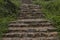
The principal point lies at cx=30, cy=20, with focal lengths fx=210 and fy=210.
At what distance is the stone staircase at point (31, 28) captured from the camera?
645cm

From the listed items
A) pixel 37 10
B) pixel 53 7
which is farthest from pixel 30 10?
pixel 53 7

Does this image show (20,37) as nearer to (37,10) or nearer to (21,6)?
(37,10)

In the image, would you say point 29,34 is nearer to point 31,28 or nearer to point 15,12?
point 31,28

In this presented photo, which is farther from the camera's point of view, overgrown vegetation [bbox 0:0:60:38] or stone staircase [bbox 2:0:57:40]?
overgrown vegetation [bbox 0:0:60:38]

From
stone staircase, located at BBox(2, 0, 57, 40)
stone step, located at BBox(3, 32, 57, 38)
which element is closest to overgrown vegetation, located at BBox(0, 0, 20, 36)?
stone staircase, located at BBox(2, 0, 57, 40)

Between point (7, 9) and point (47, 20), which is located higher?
point (7, 9)

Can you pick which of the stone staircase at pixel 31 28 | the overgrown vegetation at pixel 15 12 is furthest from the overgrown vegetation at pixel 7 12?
the stone staircase at pixel 31 28

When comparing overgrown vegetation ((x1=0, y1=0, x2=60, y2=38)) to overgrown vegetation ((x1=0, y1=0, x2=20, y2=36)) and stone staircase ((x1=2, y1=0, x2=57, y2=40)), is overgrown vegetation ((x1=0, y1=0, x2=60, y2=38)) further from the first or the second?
stone staircase ((x1=2, y1=0, x2=57, y2=40))

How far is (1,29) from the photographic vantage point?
6.66 metres

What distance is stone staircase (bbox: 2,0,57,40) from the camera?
6.45 m

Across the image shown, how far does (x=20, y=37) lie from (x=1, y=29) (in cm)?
70

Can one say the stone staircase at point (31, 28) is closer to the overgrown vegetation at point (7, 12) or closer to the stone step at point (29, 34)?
the stone step at point (29, 34)

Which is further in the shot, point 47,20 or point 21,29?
point 47,20

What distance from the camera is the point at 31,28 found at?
22.6 ft
